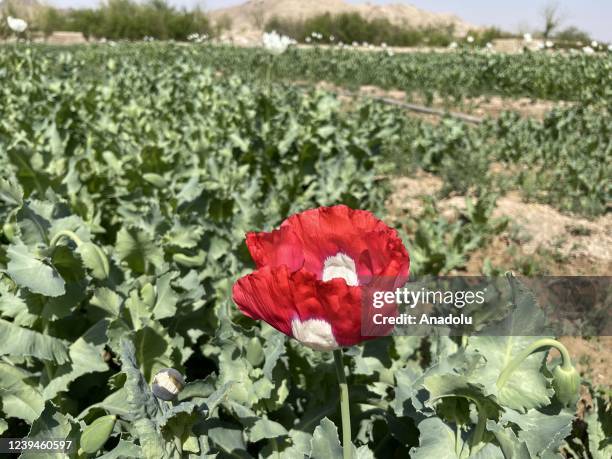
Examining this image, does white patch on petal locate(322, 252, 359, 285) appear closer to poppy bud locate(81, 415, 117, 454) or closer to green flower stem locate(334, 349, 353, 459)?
green flower stem locate(334, 349, 353, 459)

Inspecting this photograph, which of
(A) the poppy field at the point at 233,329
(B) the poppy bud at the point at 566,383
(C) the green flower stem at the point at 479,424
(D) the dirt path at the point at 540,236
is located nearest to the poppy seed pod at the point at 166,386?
(A) the poppy field at the point at 233,329

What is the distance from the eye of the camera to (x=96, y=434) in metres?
1.15

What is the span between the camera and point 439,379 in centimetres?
97

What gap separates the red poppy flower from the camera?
2.64 ft

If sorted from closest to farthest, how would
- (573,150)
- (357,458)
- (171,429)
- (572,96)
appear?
(171,429) < (357,458) < (573,150) < (572,96)

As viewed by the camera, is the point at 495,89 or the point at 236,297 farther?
the point at 495,89

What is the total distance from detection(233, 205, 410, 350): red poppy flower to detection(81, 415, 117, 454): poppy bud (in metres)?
0.48

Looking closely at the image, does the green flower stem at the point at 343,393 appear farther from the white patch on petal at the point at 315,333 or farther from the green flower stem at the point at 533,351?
the green flower stem at the point at 533,351

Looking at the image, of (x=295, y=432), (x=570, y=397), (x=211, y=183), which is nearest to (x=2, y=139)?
(x=211, y=183)

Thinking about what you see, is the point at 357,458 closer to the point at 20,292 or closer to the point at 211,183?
the point at 20,292

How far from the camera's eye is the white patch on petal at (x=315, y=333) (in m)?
0.84

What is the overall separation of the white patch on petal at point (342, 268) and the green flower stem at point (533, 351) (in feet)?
0.90

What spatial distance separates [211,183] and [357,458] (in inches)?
81.4

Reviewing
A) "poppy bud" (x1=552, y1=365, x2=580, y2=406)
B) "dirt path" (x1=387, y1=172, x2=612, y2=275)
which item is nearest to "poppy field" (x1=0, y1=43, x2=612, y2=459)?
"poppy bud" (x1=552, y1=365, x2=580, y2=406)
